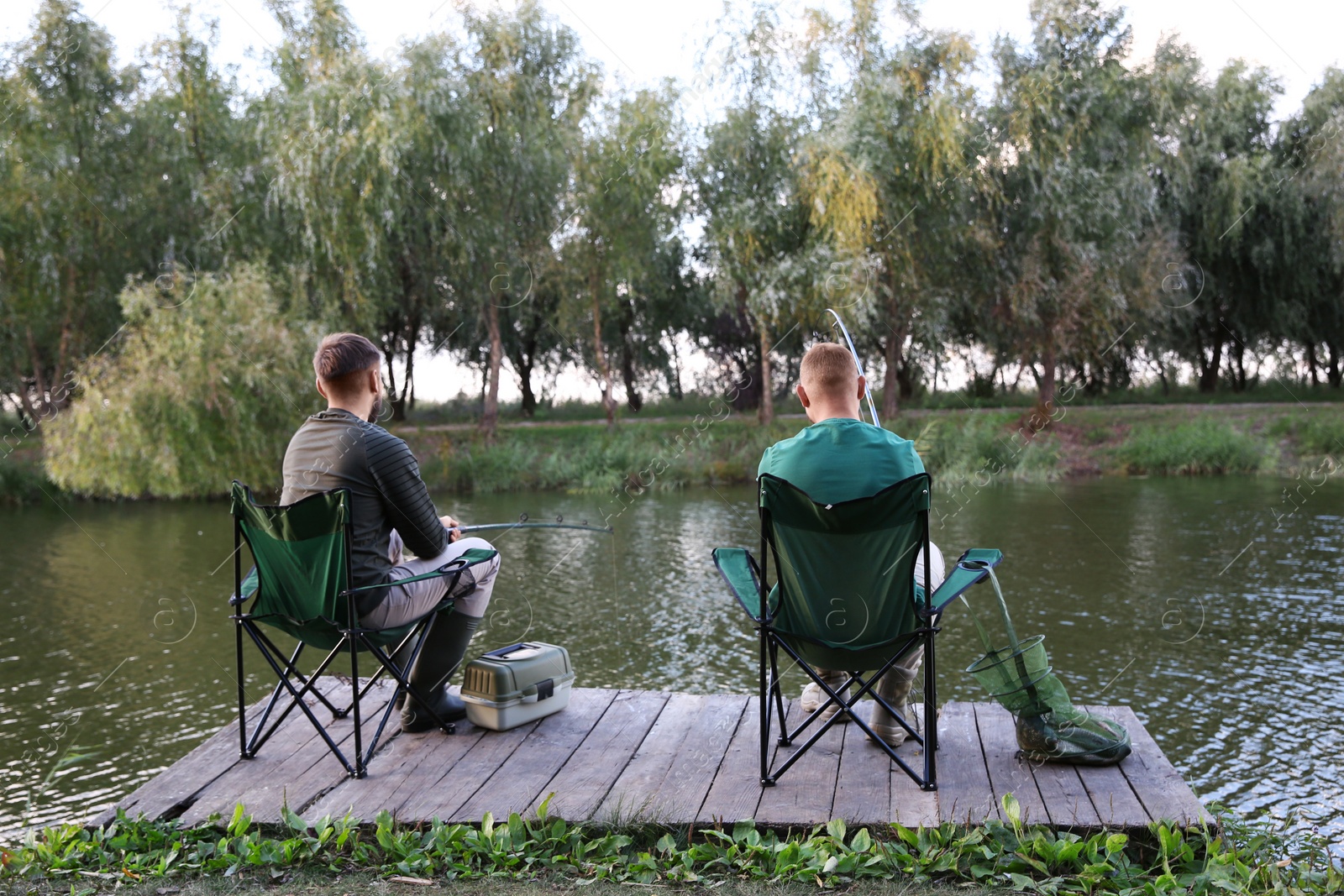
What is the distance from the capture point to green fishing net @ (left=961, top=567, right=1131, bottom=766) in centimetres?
337

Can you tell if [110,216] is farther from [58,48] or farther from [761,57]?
[761,57]

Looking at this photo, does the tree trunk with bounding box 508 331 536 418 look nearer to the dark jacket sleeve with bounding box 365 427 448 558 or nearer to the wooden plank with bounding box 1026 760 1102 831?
the dark jacket sleeve with bounding box 365 427 448 558

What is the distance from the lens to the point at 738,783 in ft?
10.8

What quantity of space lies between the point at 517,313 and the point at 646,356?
4.87m

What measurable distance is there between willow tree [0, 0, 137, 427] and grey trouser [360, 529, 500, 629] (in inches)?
633

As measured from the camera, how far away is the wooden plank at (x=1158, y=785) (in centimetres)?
299

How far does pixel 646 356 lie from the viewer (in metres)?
29.1

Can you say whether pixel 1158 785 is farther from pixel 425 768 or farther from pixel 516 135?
pixel 516 135

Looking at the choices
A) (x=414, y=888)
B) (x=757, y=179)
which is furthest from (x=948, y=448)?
(x=414, y=888)

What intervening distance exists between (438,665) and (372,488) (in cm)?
72

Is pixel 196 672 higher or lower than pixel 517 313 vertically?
lower

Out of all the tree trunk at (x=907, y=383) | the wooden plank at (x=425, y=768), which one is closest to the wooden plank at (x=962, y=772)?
the wooden plank at (x=425, y=768)

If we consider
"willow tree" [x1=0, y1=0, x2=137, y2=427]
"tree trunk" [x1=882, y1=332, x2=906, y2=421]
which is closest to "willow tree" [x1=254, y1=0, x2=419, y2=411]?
"willow tree" [x1=0, y1=0, x2=137, y2=427]

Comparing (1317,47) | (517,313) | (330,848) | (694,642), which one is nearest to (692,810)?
(330,848)
